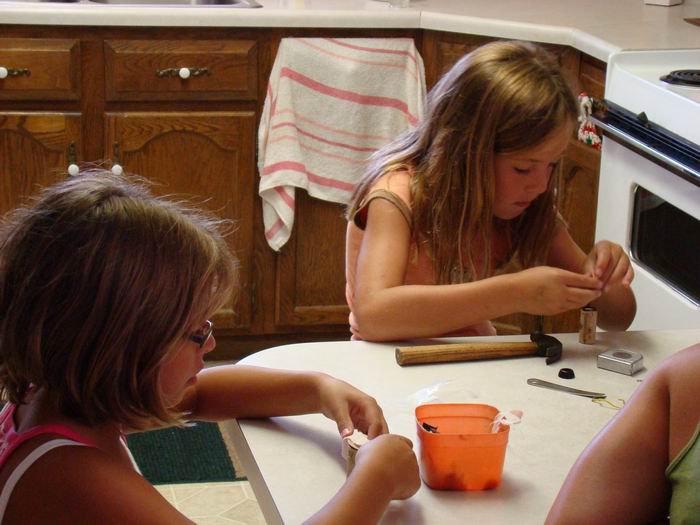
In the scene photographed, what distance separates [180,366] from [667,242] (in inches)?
54.8

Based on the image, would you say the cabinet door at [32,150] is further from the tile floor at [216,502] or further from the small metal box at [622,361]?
the small metal box at [622,361]

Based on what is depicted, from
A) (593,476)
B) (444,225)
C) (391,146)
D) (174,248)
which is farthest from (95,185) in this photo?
(391,146)

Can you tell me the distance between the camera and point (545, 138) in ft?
5.46

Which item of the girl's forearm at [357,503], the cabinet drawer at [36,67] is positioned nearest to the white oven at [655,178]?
the girl's forearm at [357,503]

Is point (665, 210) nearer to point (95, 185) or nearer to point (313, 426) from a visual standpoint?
point (313, 426)

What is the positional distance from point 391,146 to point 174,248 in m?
0.90

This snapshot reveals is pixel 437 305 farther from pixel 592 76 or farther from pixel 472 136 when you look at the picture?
pixel 592 76

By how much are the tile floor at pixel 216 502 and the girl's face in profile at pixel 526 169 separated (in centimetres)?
98

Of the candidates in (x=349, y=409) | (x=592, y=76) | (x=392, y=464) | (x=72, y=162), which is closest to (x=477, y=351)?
(x=349, y=409)

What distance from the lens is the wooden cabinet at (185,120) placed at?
109 inches

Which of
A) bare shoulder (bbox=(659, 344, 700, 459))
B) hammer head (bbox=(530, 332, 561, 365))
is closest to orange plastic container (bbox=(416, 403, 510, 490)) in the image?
bare shoulder (bbox=(659, 344, 700, 459))

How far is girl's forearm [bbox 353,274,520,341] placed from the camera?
1491 mm

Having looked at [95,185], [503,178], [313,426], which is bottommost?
[313,426]

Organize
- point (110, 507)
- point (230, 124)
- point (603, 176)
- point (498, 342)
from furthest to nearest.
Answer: point (230, 124) → point (603, 176) → point (498, 342) → point (110, 507)
